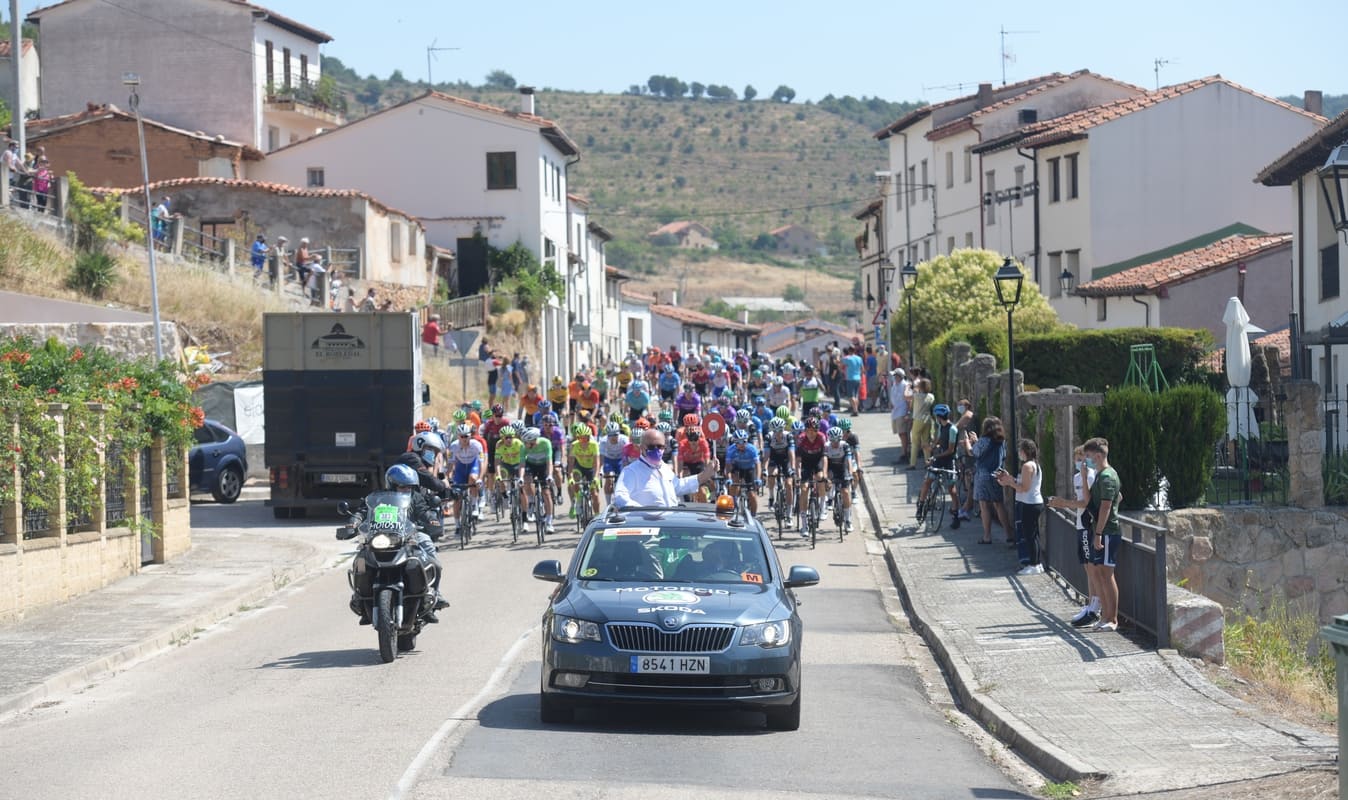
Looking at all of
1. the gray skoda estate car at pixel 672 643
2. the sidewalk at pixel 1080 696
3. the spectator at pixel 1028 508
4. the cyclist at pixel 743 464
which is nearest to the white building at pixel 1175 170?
the cyclist at pixel 743 464

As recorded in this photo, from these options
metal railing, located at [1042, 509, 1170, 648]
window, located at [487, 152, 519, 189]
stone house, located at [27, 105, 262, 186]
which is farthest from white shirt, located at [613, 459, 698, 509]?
window, located at [487, 152, 519, 189]

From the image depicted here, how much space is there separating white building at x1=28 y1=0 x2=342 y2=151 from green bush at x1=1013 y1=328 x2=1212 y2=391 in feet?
128

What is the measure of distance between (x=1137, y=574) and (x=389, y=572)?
651 centimetres

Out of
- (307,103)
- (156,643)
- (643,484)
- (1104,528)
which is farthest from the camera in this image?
(307,103)

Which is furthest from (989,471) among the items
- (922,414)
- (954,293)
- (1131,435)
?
(954,293)

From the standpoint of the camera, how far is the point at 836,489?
23859 millimetres

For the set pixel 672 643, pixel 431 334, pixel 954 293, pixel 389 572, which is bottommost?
pixel 672 643

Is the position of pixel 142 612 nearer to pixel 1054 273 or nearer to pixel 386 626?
pixel 386 626

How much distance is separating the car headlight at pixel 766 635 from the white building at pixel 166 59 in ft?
187

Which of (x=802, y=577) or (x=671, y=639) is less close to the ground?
(x=802, y=577)

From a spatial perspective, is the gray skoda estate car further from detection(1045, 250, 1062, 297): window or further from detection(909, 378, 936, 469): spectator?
detection(1045, 250, 1062, 297): window

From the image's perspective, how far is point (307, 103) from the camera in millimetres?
67750

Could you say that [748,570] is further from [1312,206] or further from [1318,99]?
[1318,99]

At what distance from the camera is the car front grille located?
10.4m
